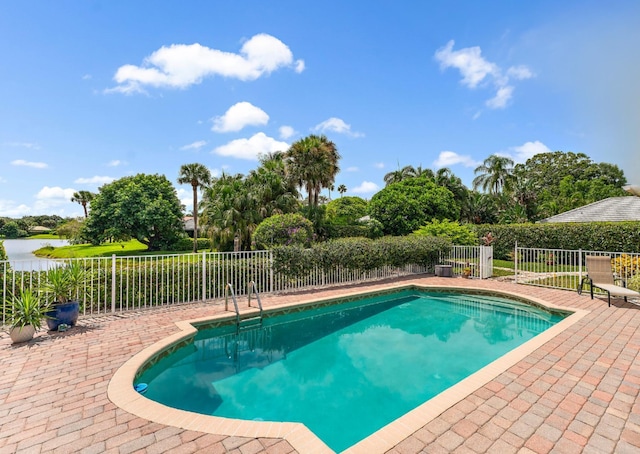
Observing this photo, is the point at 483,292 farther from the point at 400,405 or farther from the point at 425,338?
the point at 400,405

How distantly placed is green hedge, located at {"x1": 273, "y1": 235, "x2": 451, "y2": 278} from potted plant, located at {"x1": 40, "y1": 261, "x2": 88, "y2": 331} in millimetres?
5027

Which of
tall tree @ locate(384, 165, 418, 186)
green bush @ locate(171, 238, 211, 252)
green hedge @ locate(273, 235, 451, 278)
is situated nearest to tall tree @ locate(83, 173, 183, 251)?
green bush @ locate(171, 238, 211, 252)

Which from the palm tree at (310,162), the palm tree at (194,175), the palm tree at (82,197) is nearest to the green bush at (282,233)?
the palm tree at (310,162)

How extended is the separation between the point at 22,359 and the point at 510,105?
52.8ft

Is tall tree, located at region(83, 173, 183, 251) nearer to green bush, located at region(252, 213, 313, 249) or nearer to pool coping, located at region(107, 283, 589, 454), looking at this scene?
green bush, located at region(252, 213, 313, 249)

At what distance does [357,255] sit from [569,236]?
13113 mm

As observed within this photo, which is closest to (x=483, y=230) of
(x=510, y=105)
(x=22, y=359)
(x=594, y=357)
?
(x=510, y=105)

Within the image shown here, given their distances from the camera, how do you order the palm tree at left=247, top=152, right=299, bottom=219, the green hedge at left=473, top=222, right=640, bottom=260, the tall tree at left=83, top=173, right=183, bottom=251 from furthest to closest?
the tall tree at left=83, top=173, right=183, bottom=251
the palm tree at left=247, top=152, right=299, bottom=219
the green hedge at left=473, top=222, right=640, bottom=260

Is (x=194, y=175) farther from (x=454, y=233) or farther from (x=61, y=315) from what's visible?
(x=61, y=315)

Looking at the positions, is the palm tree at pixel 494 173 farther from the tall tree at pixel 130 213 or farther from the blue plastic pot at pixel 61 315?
the blue plastic pot at pixel 61 315

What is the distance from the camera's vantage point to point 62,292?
19.6 feet

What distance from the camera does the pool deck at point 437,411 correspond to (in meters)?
2.72

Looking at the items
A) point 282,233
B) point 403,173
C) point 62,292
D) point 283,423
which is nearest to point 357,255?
point 282,233

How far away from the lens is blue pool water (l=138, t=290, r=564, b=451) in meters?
4.16
